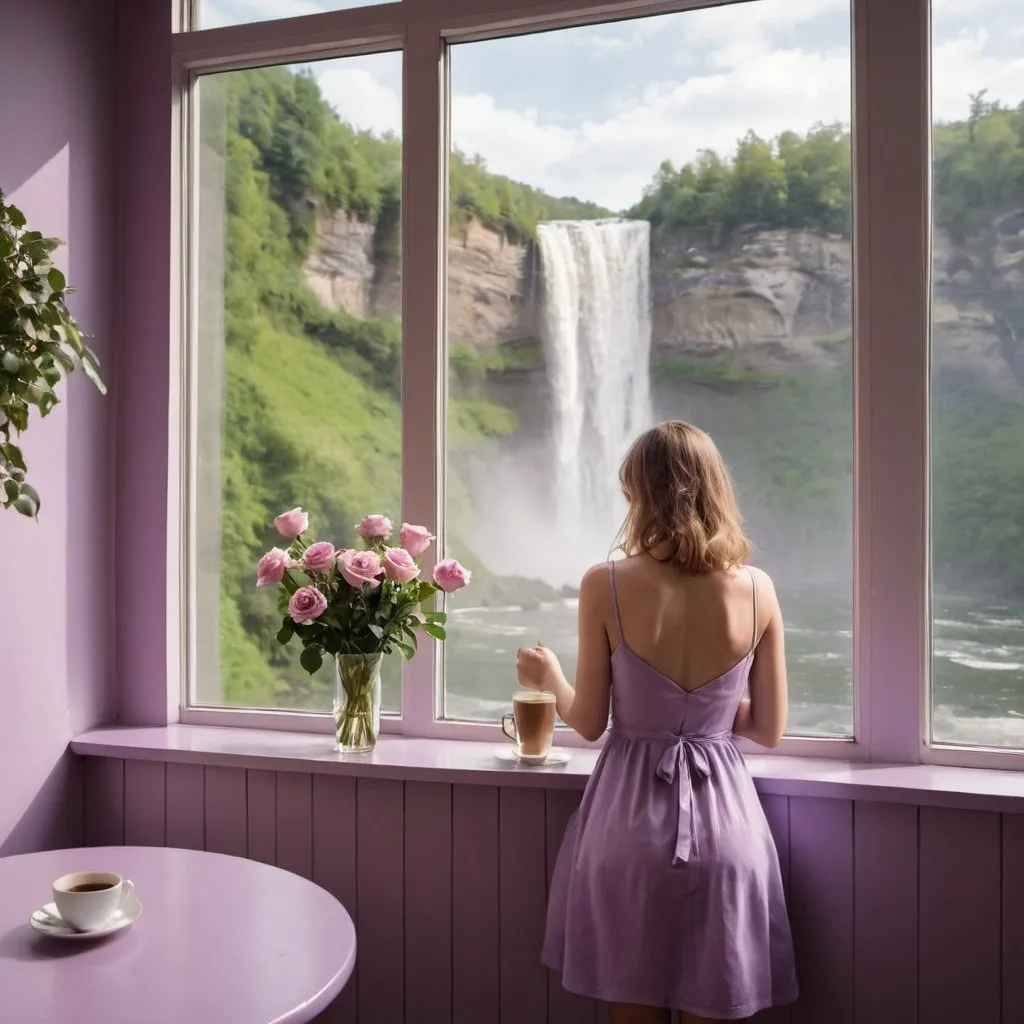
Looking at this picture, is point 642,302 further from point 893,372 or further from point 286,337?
point 286,337

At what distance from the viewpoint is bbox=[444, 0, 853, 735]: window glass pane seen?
7.04 feet

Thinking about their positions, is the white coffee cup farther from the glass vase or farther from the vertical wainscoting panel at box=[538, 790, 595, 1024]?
the vertical wainscoting panel at box=[538, 790, 595, 1024]

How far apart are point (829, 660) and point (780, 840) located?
402 millimetres

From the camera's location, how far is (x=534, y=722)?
81.0 inches

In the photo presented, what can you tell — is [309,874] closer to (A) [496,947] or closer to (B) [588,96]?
(A) [496,947]

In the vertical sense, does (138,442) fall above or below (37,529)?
above

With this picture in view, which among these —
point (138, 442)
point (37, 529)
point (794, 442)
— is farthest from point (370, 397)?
point (794, 442)

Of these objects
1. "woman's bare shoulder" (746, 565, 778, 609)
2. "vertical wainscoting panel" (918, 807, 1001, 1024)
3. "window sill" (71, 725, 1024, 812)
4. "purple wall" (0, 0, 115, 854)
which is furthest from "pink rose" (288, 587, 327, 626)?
"vertical wainscoting panel" (918, 807, 1001, 1024)

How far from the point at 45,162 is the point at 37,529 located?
0.82 metres

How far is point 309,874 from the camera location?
7.17ft

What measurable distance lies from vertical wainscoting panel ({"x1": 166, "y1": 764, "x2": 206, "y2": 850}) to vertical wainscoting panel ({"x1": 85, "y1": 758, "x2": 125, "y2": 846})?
0.43 ft

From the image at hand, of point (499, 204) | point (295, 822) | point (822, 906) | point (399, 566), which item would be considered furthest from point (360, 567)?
point (822, 906)

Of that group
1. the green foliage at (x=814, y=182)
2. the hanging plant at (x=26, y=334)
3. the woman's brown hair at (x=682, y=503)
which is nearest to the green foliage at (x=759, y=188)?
the green foliage at (x=814, y=182)

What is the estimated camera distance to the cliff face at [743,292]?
2.05 metres
